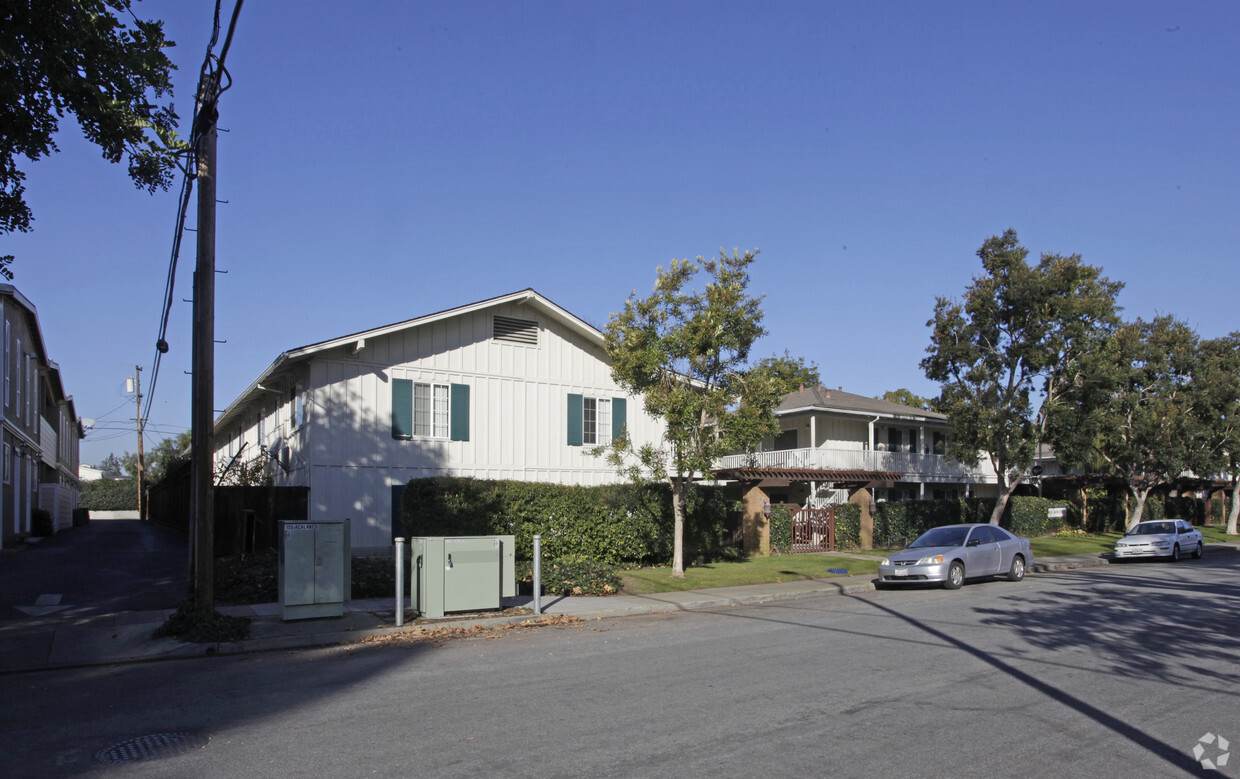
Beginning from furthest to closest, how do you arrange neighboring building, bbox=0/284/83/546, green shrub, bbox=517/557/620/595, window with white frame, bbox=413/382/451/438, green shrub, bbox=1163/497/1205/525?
green shrub, bbox=1163/497/1205/525 < neighboring building, bbox=0/284/83/546 < window with white frame, bbox=413/382/451/438 < green shrub, bbox=517/557/620/595

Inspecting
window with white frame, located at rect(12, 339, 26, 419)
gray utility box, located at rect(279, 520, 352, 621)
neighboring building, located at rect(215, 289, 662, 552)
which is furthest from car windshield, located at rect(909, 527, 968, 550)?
window with white frame, located at rect(12, 339, 26, 419)

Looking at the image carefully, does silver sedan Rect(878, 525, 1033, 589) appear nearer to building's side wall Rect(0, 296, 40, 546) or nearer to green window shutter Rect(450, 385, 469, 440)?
green window shutter Rect(450, 385, 469, 440)

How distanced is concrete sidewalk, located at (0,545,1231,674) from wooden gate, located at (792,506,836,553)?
1063 cm

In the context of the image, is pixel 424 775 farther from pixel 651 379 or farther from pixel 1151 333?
pixel 1151 333

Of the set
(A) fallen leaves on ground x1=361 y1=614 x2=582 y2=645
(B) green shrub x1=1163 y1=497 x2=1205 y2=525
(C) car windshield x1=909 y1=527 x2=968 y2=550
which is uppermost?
(C) car windshield x1=909 y1=527 x2=968 y2=550

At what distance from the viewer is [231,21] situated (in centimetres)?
1045

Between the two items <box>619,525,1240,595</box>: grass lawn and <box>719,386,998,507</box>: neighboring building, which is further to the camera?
<box>719,386,998,507</box>: neighboring building

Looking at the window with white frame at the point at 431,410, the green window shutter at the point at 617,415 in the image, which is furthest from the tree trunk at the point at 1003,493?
the window with white frame at the point at 431,410

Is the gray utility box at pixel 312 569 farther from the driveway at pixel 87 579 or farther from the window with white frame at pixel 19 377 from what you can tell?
the window with white frame at pixel 19 377

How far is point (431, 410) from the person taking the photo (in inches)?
909

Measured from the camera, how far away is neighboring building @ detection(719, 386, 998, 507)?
119 ft

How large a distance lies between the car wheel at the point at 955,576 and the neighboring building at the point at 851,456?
47.0 feet

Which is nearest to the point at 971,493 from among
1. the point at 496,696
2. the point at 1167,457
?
the point at 1167,457

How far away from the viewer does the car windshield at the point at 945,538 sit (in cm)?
1914
